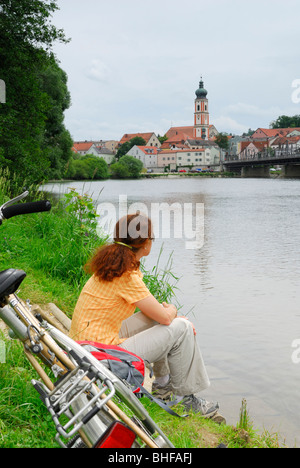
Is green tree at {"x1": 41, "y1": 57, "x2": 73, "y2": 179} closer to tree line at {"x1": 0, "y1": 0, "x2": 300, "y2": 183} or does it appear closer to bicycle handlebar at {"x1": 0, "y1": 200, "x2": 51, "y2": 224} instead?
tree line at {"x1": 0, "y1": 0, "x2": 300, "y2": 183}

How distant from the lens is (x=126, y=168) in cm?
7381

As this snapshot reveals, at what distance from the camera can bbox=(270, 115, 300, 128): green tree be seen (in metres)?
134

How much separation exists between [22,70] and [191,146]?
417ft

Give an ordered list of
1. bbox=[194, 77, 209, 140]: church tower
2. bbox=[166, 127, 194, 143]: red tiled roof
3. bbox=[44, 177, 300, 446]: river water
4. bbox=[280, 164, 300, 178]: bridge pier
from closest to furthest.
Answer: bbox=[44, 177, 300, 446]: river water
bbox=[280, 164, 300, 178]: bridge pier
bbox=[166, 127, 194, 143]: red tiled roof
bbox=[194, 77, 209, 140]: church tower

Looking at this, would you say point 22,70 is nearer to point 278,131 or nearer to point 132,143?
point 278,131

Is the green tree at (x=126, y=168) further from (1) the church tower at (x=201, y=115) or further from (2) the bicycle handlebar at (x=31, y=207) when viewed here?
(1) the church tower at (x=201, y=115)

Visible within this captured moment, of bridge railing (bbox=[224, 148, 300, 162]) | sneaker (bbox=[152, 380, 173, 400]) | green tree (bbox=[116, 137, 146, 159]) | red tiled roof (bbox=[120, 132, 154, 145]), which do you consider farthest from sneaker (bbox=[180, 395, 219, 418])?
red tiled roof (bbox=[120, 132, 154, 145])

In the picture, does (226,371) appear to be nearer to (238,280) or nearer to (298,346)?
(298,346)

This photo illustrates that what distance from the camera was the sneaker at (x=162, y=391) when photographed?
328 centimetres

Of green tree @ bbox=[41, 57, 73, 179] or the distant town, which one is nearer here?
green tree @ bbox=[41, 57, 73, 179]

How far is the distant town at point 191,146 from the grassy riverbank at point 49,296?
106484 mm

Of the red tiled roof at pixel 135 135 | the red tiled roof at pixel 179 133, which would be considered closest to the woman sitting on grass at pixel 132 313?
the red tiled roof at pixel 135 135

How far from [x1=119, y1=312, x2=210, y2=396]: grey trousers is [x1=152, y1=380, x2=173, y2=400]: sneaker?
0.12m

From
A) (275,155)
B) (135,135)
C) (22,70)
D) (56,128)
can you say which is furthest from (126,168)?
(135,135)
